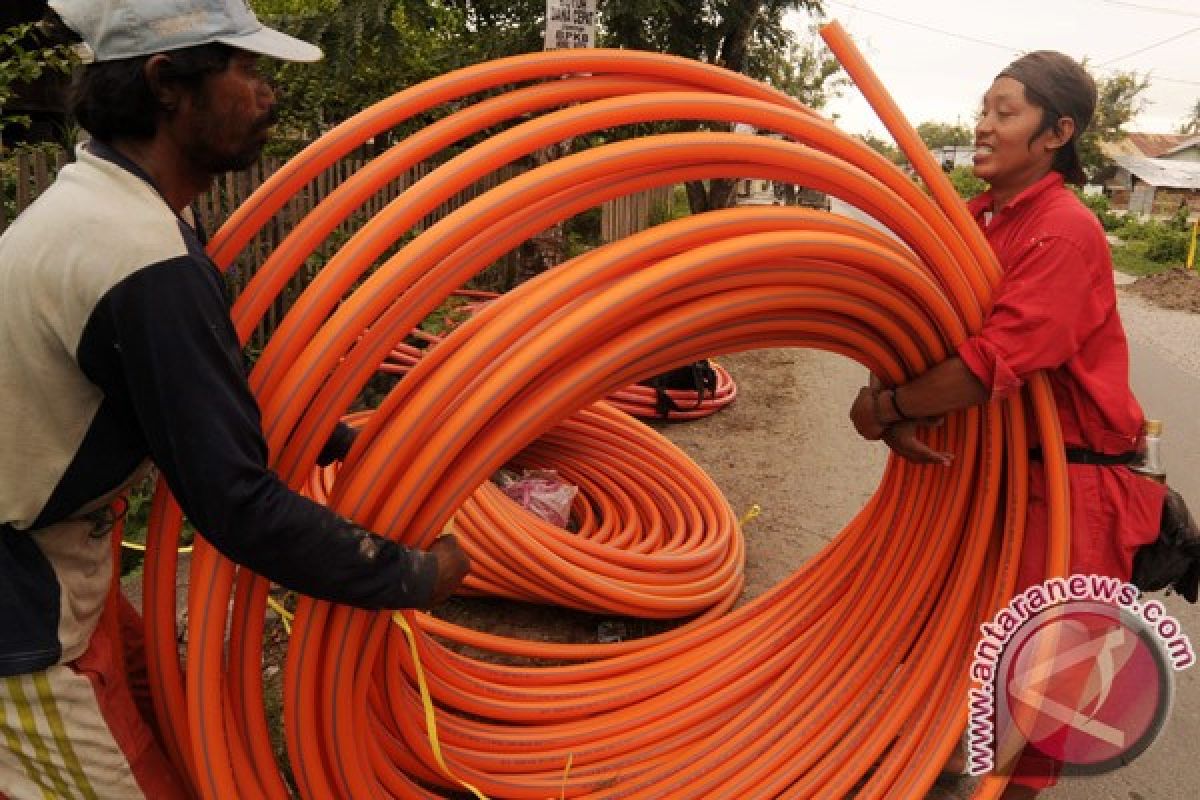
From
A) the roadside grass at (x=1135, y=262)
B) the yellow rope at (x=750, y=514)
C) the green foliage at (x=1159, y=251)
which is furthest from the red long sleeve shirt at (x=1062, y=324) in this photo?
the green foliage at (x=1159, y=251)

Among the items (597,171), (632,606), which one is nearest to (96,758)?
(597,171)

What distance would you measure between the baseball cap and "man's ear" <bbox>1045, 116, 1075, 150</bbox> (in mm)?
1627

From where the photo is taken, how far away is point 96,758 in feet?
4.44

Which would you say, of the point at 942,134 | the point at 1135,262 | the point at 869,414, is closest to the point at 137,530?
the point at 869,414

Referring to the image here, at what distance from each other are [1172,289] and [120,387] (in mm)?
14078

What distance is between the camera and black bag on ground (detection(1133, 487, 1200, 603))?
1.95 meters

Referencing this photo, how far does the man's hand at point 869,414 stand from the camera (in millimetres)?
2145

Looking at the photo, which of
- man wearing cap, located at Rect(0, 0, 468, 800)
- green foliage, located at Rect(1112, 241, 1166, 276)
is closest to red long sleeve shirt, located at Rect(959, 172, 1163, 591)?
man wearing cap, located at Rect(0, 0, 468, 800)

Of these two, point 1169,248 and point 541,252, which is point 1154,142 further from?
point 541,252

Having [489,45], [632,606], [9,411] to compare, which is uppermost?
[489,45]

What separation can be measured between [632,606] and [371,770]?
1.29 m

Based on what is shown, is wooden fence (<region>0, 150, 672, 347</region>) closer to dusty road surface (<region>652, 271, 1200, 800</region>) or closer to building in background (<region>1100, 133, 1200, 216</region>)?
dusty road surface (<region>652, 271, 1200, 800</region>)

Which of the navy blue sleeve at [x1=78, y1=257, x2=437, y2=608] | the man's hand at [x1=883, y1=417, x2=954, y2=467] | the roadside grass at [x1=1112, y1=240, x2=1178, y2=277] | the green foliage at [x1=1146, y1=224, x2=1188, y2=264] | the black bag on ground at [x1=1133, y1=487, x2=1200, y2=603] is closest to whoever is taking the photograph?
the navy blue sleeve at [x1=78, y1=257, x2=437, y2=608]

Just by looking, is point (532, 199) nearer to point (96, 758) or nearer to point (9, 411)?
point (9, 411)
